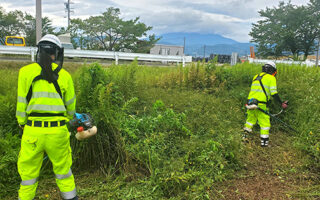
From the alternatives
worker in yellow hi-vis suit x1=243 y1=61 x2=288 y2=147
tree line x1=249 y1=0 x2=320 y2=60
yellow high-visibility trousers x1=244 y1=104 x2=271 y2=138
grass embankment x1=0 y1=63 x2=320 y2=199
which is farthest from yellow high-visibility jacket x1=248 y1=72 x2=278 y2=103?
tree line x1=249 y1=0 x2=320 y2=60

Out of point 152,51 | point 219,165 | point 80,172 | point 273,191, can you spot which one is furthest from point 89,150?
point 152,51

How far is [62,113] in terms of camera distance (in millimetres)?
2934

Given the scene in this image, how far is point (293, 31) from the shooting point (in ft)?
76.7

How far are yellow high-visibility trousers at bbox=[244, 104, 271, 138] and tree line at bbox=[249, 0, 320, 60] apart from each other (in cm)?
2007

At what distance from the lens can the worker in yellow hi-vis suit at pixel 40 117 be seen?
273 centimetres

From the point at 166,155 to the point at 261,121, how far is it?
2.72 meters

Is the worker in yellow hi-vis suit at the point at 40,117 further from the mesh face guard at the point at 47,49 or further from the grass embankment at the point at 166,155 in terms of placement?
the grass embankment at the point at 166,155

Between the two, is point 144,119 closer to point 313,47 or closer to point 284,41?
point 284,41

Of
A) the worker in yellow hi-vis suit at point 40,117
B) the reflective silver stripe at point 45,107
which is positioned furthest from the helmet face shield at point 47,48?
the reflective silver stripe at point 45,107

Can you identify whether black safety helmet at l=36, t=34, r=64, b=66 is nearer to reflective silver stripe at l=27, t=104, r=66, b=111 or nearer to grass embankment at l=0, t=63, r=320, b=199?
reflective silver stripe at l=27, t=104, r=66, b=111

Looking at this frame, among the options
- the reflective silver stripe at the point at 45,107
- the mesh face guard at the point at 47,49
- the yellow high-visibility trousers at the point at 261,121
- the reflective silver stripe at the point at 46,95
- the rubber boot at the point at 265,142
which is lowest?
the rubber boot at the point at 265,142

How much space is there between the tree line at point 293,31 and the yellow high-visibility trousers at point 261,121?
20.1 meters

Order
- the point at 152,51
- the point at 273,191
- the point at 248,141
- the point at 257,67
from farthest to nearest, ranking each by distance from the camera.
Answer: the point at 152,51, the point at 257,67, the point at 248,141, the point at 273,191

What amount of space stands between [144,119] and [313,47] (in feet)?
84.5
